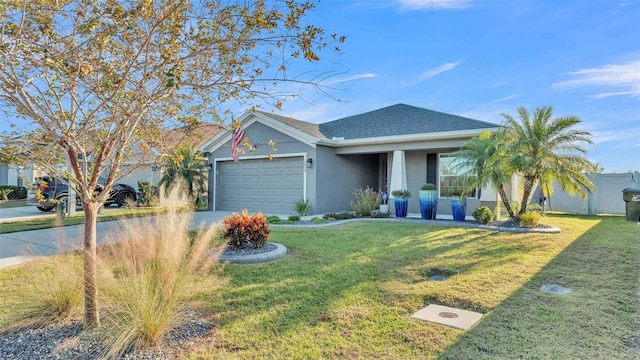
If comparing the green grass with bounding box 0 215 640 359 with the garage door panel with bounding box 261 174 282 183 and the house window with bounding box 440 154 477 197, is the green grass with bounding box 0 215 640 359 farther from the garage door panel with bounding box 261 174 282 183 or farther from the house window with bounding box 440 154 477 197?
the garage door panel with bounding box 261 174 282 183

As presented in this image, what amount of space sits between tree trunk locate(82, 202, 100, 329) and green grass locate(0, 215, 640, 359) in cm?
108

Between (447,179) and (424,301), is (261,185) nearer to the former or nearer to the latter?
(447,179)

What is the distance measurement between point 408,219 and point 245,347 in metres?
9.30

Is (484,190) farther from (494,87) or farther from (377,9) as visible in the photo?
(377,9)

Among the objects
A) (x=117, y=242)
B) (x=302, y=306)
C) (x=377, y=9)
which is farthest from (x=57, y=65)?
(x=377, y=9)

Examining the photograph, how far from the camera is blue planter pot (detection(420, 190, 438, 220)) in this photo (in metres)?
11.5

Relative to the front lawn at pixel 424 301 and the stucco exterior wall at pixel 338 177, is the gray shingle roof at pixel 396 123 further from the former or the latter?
the front lawn at pixel 424 301

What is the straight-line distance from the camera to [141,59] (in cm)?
341

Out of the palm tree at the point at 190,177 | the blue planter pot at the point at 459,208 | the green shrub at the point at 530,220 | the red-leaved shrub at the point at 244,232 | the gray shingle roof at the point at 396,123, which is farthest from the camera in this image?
the palm tree at the point at 190,177

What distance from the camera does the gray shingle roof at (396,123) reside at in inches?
493

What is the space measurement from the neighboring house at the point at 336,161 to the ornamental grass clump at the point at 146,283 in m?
9.17

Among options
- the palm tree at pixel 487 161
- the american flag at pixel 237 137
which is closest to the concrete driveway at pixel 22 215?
the american flag at pixel 237 137

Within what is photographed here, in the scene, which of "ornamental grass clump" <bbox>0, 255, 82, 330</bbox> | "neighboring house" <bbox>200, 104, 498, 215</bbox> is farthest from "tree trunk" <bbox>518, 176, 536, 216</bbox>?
"ornamental grass clump" <bbox>0, 255, 82, 330</bbox>

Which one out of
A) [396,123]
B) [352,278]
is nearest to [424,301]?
[352,278]
